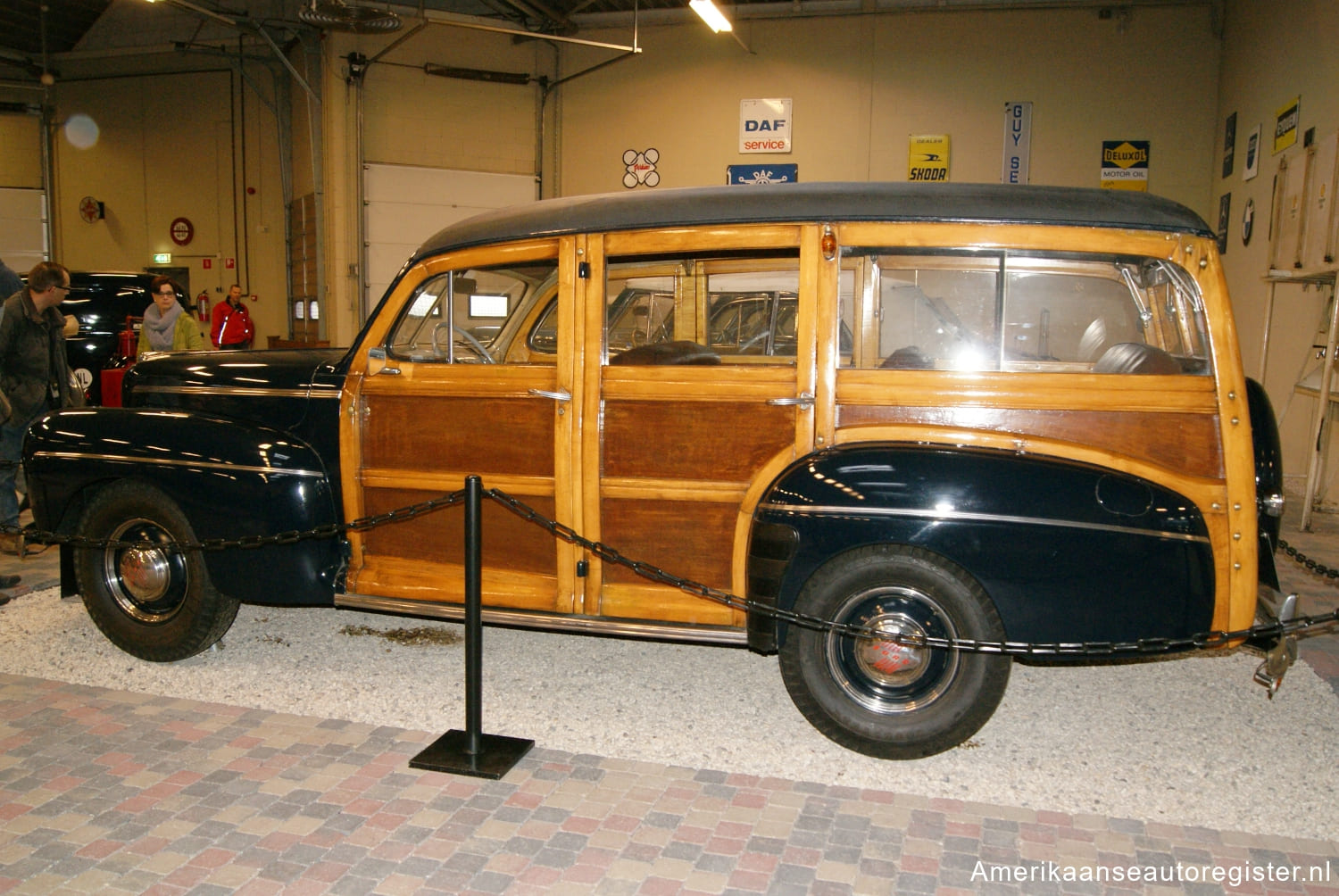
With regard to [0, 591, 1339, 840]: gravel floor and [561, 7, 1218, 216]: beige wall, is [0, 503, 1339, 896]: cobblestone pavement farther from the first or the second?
[561, 7, 1218, 216]: beige wall

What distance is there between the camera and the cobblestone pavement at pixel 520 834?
104 inches

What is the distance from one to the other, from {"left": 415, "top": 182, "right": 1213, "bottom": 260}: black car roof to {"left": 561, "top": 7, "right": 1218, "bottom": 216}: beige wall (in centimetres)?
954

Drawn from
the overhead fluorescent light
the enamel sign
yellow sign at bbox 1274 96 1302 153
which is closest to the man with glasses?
the overhead fluorescent light

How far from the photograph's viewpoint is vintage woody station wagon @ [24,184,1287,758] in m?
3.15

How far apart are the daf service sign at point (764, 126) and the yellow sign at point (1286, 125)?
20.6 ft

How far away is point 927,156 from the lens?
1352 centimetres

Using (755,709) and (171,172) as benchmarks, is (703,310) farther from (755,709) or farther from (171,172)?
(171,172)

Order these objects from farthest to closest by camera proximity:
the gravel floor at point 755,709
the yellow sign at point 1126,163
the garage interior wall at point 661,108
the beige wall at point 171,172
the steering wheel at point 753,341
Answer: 1. the beige wall at point 171,172
2. the yellow sign at point 1126,163
3. the garage interior wall at point 661,108
4. the steering wheel at point 753,341
5. the gravel floor at point 755,709

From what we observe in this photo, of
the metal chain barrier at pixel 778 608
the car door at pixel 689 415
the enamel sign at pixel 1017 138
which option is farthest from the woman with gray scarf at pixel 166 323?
the enamel sign at pixel 1017 138

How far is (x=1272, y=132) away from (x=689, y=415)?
950 centimetres

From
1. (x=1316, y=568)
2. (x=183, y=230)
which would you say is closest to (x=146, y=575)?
(x=1316, y=568)

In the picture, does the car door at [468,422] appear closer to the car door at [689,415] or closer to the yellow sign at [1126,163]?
the car door at [689,415]

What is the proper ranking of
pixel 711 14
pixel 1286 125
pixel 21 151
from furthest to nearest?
pixel 21 151, pixel 711 14, pixel 1286 125

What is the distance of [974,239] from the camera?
335 cm
